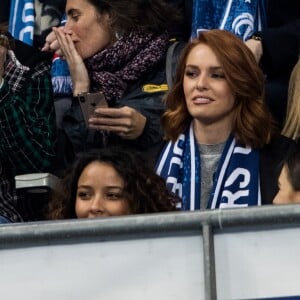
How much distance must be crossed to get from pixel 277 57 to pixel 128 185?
3.85ft

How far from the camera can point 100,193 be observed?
488 centimetres

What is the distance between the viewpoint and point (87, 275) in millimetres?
3752

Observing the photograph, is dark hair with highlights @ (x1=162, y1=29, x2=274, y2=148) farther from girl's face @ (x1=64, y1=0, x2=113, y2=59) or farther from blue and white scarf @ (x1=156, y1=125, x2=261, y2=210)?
girl's face @ (x1=64, y1=0, x2=113, y2=59)

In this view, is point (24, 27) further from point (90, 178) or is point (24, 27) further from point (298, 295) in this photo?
point (298, 295)

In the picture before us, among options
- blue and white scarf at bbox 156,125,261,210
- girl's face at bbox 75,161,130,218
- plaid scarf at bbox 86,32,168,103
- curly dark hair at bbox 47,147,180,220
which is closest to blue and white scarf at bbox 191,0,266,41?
plaid scarf at bbox 86,32,168,103

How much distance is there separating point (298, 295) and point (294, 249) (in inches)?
5.0

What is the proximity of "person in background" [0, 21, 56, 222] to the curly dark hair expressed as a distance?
0.25m

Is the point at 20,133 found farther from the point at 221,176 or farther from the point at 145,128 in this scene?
the point at 221,176

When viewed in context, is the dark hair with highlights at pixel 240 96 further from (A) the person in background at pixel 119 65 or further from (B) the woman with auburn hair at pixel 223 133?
(A) the person in background at pixel 119 65

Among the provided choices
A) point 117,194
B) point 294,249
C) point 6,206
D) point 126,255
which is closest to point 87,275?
point 126,255

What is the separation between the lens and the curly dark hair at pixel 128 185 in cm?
494

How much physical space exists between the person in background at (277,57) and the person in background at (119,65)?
0.43 metres

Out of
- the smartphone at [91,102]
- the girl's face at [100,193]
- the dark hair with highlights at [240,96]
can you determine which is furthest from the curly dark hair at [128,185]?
the smartphone at [91,102]

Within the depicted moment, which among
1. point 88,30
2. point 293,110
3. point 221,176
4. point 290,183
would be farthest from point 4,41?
point 290,183
